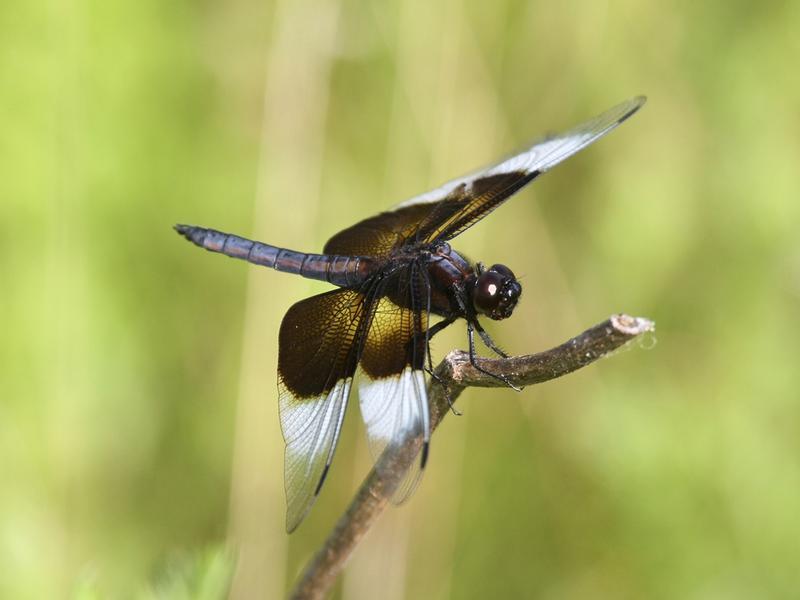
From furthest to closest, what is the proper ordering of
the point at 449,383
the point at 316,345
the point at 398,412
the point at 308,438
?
1. the point at 316,345
2. the point at 308,438
3. the point at 398,412
4. the point at 449,383

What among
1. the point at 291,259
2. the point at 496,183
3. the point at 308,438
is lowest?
the point at 308,438

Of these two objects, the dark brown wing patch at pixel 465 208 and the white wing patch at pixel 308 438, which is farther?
the dark brown wing patch at pixel 465 208

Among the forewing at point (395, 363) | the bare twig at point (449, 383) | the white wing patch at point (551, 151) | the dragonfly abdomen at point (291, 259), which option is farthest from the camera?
the dragonfly abdomen at point (291, 259)

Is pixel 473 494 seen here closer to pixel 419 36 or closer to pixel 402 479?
pixel 419 36

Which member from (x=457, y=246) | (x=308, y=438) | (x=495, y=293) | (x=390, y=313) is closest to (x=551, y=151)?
(x=495, y=293)

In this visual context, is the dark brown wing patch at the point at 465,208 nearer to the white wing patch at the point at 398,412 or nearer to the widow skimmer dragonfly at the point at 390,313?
the widow skimmer dragonfly at the point at 390,313

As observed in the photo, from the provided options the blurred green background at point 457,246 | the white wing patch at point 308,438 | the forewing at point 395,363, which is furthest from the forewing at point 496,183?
the blurred green background at point 457,246

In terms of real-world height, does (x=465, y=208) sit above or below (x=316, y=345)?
above

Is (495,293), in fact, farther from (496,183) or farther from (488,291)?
(496,183)
